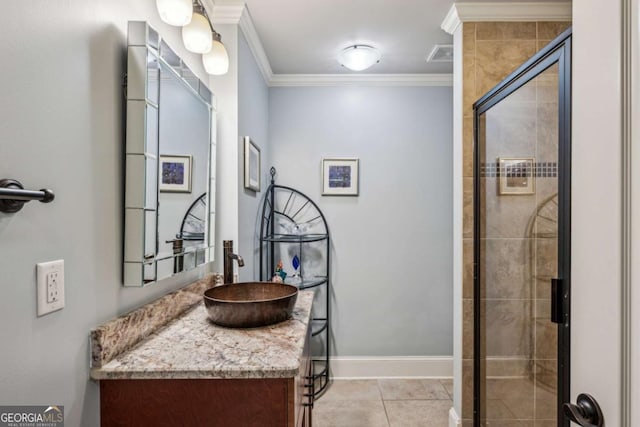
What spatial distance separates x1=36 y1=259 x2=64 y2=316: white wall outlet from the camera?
818 mm

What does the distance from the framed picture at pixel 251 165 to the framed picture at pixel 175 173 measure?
0.59 metres

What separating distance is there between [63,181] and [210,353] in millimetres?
623

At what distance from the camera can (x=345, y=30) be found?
231 cm

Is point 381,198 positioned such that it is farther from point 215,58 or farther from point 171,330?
point 171,330

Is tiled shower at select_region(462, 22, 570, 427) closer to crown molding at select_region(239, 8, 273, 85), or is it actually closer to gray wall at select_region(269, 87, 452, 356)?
gray wall at select_region(269, 87, 452, 356)

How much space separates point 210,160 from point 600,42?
1615 millimetres

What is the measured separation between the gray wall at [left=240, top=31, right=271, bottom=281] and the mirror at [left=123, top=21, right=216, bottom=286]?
28 cm

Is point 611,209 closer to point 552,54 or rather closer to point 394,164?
point 552,54

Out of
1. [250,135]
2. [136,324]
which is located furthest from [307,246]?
[136,324]

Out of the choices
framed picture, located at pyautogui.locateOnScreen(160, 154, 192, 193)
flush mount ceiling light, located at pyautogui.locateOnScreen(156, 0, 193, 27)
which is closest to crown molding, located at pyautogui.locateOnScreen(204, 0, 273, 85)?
flush mount ceiling light, located at pyautogui.locateOnScreen(156, 0, 193, 27)

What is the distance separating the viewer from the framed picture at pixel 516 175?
1.59 m

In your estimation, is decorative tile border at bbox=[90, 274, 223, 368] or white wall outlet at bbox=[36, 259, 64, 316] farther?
decorative tile border at bbox=[90, 274, 223, 368]

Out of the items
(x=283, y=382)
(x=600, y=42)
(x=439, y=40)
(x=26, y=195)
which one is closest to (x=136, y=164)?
(x=26, y=195)

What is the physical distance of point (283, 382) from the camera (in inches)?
40.2
